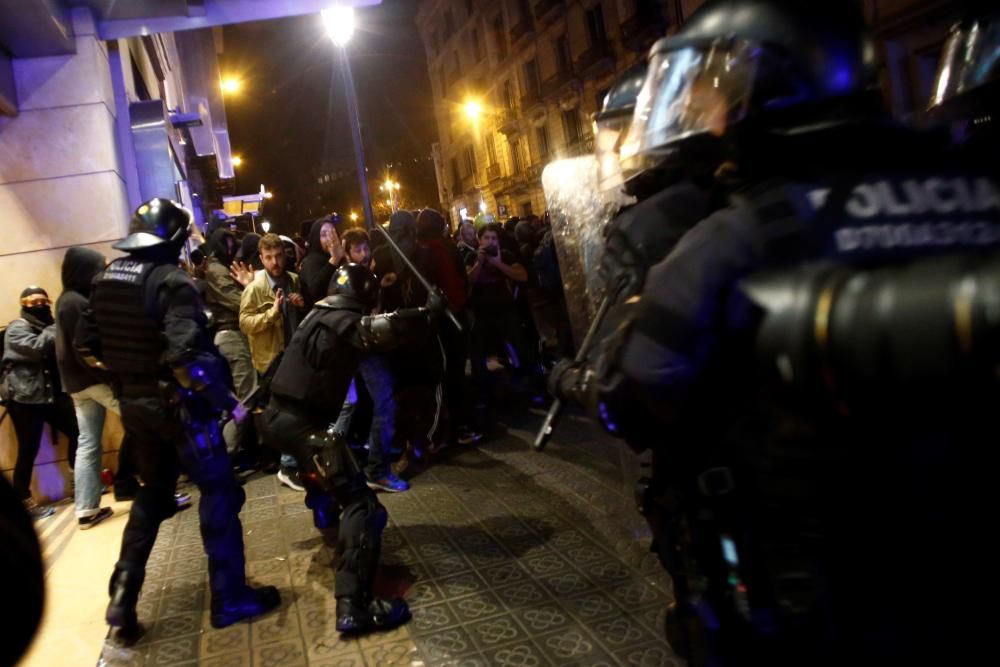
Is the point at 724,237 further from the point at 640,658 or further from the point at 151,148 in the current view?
the point at 151,148

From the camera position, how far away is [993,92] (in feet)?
9.71

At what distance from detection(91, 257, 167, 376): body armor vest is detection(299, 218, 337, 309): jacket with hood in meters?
2.40

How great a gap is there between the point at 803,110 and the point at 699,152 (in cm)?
30

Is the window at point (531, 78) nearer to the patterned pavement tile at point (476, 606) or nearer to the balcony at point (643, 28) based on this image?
the balcony at point (643, 28)

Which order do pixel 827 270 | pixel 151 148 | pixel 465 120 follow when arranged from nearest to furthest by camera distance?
pixel 827 270, pixel 151 148, pixel 465 120

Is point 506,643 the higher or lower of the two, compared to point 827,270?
lower

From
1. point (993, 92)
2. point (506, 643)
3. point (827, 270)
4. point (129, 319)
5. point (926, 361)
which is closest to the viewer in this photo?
point (926, 361)

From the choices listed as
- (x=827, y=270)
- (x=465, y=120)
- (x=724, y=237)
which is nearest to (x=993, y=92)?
(x=724, y=237)

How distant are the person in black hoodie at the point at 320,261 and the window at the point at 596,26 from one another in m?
24.9

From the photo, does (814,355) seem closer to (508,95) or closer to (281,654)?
(281,654)

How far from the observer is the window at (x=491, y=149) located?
40719 millimetres

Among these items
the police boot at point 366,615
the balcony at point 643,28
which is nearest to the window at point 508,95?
the balcony at point 643,28

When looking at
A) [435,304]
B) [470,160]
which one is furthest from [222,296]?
[470,160]

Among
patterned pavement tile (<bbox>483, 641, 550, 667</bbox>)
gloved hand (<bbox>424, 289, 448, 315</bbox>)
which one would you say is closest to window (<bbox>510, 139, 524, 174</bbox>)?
gloved hand (<bbox>424, 289, 448, 315</bbox>)
